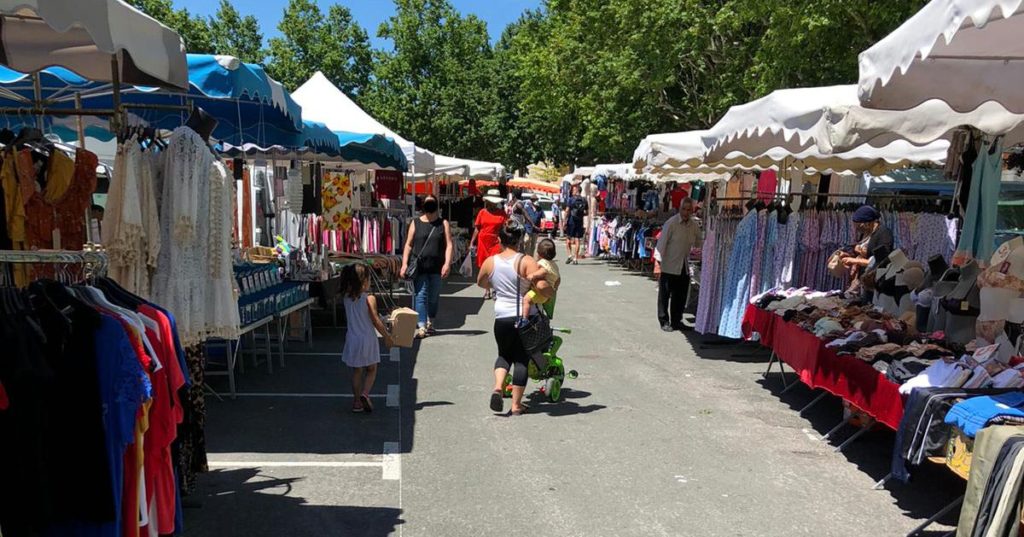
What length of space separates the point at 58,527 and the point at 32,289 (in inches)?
37.6

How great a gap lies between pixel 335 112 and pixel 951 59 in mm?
9628

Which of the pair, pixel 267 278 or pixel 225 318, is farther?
pixel 267 278

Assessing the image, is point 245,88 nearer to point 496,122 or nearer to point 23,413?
point 23,413

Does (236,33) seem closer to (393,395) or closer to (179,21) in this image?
(179,21)

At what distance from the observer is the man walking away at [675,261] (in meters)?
10.8

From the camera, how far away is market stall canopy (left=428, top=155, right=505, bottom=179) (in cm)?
1819

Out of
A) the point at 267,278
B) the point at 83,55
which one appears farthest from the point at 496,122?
the point at 83,55

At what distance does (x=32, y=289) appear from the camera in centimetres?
313

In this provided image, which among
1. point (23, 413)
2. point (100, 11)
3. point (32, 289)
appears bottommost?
point (23, 413)

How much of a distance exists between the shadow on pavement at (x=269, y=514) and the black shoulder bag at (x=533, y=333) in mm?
2229

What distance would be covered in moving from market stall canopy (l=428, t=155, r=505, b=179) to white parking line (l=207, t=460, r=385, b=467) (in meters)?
10.5

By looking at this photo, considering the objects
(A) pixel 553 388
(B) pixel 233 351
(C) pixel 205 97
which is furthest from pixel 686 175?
(C) pixel 205 97

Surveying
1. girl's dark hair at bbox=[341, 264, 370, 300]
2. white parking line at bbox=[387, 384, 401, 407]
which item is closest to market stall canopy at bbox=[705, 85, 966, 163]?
girl's dark hair at bbox=[341, 264, 370, 300]

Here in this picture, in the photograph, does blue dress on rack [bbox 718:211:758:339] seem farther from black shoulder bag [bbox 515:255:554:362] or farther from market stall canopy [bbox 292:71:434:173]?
market stall canopy [bbox 292:71:434:173]
